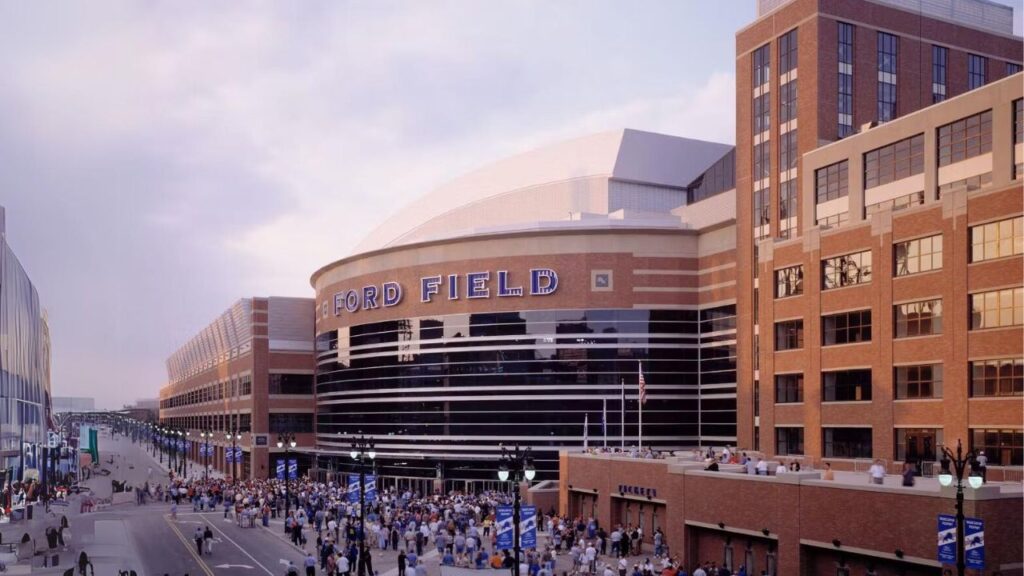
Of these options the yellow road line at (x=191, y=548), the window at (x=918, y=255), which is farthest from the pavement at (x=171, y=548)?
the window at (x=918, y=255)

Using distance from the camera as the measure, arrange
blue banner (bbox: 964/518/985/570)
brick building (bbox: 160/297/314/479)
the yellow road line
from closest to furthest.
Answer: blue banner (bbox: 964/518/985/570) < the yellow road line < brick building (bbox: 160/297/314/479)

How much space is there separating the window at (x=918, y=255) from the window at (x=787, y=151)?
18.6m

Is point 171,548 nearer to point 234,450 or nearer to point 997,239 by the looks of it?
point 234,450

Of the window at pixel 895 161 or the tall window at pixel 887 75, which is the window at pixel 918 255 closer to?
the window at pixel 895 161

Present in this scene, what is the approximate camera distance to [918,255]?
4841cm

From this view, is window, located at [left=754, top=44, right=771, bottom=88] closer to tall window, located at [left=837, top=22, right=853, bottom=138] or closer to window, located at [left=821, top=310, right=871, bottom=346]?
tall window, located at [left=837, top=22, right=853, bottom=138]

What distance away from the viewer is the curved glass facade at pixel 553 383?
8258 centimetres

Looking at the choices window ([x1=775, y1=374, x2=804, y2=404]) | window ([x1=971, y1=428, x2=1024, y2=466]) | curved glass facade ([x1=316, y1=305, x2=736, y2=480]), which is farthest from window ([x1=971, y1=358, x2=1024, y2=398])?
curved glass facade ([x1=316, y1=305, x2=736, y2=480])

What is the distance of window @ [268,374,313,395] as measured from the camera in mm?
121162

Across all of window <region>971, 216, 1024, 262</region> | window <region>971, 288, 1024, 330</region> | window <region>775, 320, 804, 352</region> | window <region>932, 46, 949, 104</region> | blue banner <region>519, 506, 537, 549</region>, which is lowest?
blue banner <region>519, 506, 537, 549</region>

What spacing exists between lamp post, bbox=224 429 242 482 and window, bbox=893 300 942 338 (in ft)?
217

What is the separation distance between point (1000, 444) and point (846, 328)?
1093 centimetres

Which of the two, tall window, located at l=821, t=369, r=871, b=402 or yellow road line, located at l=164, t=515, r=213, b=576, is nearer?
yellow road line, located at l=164, t=515, r=213, b=576

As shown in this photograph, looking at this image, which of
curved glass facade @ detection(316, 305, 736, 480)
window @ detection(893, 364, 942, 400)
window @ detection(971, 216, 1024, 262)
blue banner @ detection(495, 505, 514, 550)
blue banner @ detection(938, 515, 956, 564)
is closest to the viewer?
blue banner @ detection(938, 515, 956, 564)
